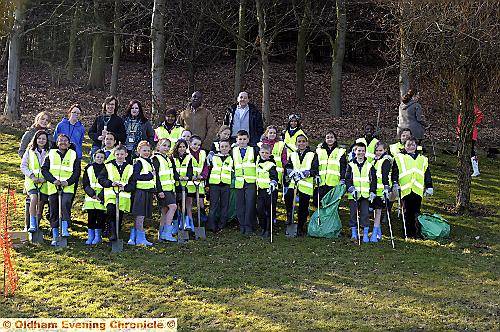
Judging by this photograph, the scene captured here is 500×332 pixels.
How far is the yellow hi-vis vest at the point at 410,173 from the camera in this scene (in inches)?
487

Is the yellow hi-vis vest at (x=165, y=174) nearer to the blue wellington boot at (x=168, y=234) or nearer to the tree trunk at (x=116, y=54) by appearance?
the blue wellington boot at (x=168, y=234)

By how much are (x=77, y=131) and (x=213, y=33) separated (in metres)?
17.4

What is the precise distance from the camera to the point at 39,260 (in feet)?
35.1

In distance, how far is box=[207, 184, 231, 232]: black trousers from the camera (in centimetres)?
1254

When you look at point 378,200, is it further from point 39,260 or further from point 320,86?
point 320,86

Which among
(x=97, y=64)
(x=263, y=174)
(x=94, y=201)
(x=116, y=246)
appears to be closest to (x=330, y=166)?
(x=263, y=174)

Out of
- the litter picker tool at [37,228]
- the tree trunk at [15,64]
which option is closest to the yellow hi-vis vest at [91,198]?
the litter picker tool at [37,228]

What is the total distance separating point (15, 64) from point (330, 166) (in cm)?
1280

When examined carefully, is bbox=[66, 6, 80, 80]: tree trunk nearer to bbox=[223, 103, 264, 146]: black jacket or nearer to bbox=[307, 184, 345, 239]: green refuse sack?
bbox=[223, 103, 264, 146]: black jacket

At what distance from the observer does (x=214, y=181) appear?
41.0ft

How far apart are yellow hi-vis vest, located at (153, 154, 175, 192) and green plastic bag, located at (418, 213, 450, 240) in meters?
4.43

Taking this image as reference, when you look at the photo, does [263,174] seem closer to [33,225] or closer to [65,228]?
[65,228]

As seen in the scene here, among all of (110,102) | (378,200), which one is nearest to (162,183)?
(110,102)

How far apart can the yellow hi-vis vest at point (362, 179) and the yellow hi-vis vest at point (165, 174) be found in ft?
10.3
